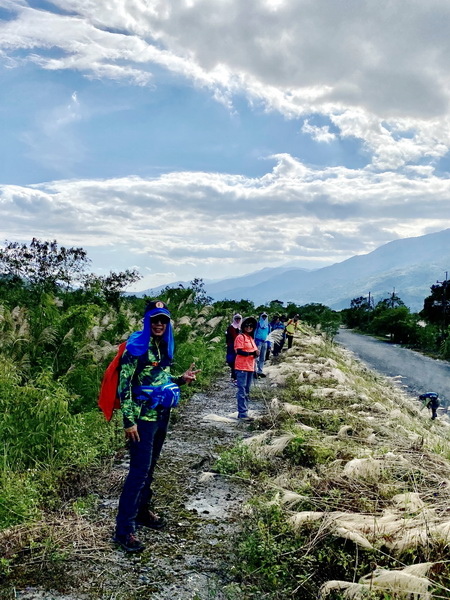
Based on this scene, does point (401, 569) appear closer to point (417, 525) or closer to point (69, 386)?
point (417, 525)

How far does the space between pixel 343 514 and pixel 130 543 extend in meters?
1.97

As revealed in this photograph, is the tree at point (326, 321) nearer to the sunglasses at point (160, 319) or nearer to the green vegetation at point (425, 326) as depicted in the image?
the green vegetation at point (425, 326)

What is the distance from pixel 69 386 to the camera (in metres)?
8.82

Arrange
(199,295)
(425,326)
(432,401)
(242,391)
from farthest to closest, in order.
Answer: (425,326), (199,295), (432,401), (242,391)

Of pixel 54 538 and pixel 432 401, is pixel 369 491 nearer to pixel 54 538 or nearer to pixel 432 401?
pixel 54 538

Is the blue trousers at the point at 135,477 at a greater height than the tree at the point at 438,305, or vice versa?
the tree at the point at 438,305

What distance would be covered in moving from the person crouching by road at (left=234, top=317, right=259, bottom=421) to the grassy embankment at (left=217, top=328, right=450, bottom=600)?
1.12 meters

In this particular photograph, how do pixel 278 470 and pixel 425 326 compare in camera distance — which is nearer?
pixel 278 470

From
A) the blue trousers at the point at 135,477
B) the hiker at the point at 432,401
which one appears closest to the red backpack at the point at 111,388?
the blue trousers at the point at 135,477

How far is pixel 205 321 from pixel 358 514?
17.5 m

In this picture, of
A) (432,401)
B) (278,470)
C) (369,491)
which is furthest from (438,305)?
(369,491)

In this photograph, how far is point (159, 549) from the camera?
14.5ft

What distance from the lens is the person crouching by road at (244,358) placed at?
9.15 m

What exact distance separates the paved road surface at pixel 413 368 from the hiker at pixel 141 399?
18.4 metres
